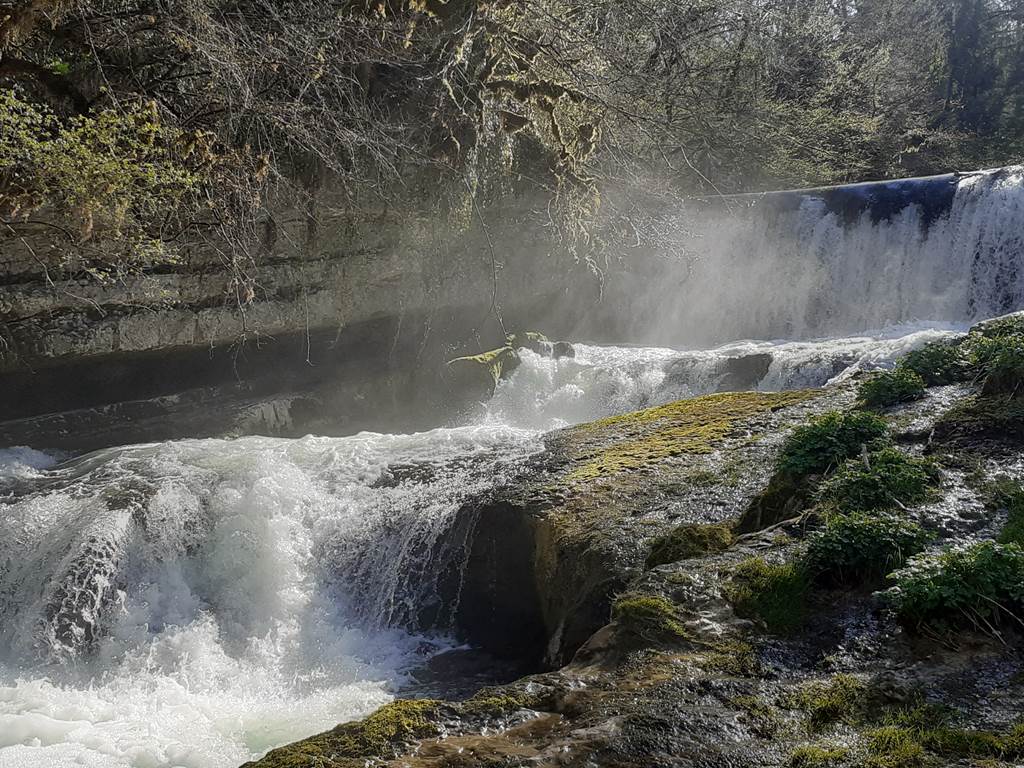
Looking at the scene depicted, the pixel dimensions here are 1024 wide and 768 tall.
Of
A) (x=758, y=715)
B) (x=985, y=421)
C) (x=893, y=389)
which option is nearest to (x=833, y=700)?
(x=758, y=715)

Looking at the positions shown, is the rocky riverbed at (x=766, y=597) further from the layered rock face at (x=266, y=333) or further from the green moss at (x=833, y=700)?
the layered rock face at (x=266, y=333)

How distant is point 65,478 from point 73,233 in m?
2.42

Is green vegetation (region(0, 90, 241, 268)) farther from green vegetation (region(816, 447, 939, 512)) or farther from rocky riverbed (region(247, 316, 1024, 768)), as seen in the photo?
green vegetation (region(816, 447, 939, 512))

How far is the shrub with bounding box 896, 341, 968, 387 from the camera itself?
670 cm

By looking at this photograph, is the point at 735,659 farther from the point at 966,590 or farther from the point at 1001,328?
the point at 1001,328

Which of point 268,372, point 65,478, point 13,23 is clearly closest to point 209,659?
point 65,478

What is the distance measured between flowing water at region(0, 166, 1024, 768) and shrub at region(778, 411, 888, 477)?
8.43 ft

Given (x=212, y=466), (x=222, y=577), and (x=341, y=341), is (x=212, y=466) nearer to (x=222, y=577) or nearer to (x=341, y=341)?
(x=222, y=577)

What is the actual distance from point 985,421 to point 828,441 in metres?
1.04

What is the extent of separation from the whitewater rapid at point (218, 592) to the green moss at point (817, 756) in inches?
141

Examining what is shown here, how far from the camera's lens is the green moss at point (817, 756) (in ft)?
9.11

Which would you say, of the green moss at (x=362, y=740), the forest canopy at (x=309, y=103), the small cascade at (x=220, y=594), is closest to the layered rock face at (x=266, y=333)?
the forest canopy at (x=309, y=103)

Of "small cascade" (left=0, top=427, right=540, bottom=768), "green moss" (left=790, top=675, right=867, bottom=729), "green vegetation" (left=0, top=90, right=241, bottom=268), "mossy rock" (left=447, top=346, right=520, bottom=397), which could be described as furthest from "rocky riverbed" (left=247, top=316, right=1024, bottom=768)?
"mossy rock" (left=447, top=346, right=520, bottom=397)

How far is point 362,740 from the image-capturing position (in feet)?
10.2
